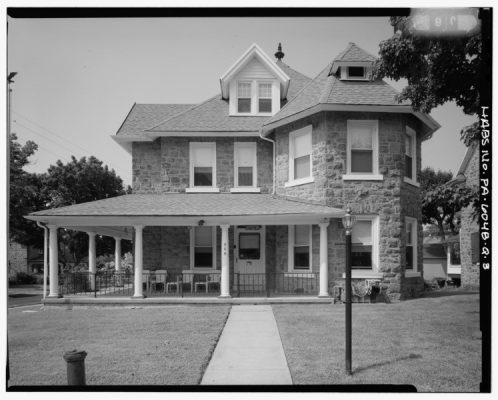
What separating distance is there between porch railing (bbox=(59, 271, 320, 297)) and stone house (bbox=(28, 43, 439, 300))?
0.07 meters

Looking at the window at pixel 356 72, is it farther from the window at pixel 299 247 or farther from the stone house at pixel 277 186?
the window at pixel 299 247

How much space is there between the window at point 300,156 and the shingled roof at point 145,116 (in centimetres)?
532

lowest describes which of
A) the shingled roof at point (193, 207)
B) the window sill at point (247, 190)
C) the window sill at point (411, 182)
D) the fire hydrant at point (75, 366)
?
the fire hydrant at point (75, 366)

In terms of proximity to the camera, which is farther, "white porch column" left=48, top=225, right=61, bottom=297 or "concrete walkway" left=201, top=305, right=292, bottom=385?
"white porch column" left=48, top=225, right=61, bottom=297

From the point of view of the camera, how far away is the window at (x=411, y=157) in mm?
12498

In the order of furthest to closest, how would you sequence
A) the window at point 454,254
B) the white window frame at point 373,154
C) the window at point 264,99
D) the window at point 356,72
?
the window at point 454,254 → the window at point 264,99 → the window at point 356,72 → the white window frame at point 373,154

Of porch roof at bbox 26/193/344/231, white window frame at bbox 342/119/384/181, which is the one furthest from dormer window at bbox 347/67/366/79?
porch roof at bbox 26/193/344/231

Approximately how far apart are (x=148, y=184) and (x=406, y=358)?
32.7 ft

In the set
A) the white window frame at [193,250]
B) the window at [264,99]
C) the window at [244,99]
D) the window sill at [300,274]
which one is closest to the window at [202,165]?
the white window frame at [193,250]

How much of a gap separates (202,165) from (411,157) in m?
6.54

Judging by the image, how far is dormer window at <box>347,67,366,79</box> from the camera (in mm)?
12461

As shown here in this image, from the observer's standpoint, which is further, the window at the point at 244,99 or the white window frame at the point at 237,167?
the window at the point at 244,99

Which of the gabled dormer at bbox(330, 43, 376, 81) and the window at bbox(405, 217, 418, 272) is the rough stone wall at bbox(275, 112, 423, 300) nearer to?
the window at bbox(405, 217, 418, 272)

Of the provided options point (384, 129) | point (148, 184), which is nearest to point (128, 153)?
point (148, 184)
